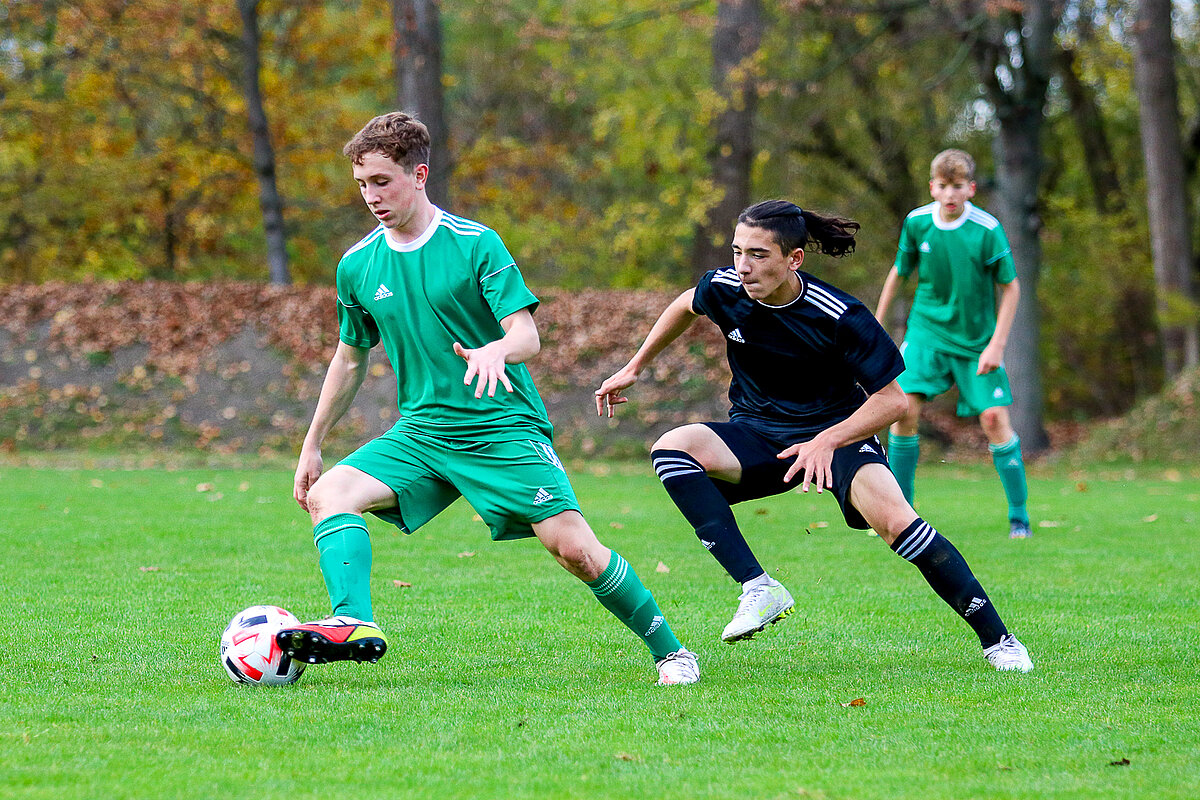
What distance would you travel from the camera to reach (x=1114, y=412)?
2622cm

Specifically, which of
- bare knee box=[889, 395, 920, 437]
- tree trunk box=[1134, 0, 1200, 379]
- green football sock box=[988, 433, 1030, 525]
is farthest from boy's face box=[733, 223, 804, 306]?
tree trunk box=[1134, 0, 1200, 379]

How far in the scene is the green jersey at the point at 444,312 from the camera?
4688 mm

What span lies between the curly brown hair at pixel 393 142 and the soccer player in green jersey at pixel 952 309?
15.5ft

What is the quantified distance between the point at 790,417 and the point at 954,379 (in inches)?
162

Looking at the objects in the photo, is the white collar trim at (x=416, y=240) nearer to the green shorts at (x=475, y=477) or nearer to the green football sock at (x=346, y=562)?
the green shorts at (x=475, y=477)

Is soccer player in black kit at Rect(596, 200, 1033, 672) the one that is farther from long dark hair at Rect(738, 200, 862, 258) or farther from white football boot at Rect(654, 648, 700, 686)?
white football boot at Rect(654, 648, 700, 686)

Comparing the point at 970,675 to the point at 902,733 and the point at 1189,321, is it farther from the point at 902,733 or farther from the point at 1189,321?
the point at 1189,321

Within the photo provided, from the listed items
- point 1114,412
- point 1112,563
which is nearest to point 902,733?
point 1112,563

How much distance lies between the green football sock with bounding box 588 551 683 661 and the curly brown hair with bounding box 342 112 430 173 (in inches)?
63.0

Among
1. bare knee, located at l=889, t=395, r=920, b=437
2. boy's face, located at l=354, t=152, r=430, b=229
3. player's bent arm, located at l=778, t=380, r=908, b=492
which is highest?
boy's face, located at l=354, t=152, r=430, b=229

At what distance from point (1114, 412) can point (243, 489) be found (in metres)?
19.5

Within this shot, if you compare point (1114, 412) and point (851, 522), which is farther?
point (1114, 412)

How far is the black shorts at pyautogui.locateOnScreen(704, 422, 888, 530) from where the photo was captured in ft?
16.8

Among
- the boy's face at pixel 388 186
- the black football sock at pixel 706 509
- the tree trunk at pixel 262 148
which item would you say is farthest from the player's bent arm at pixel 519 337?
the tree trunk at pixel 262 148
